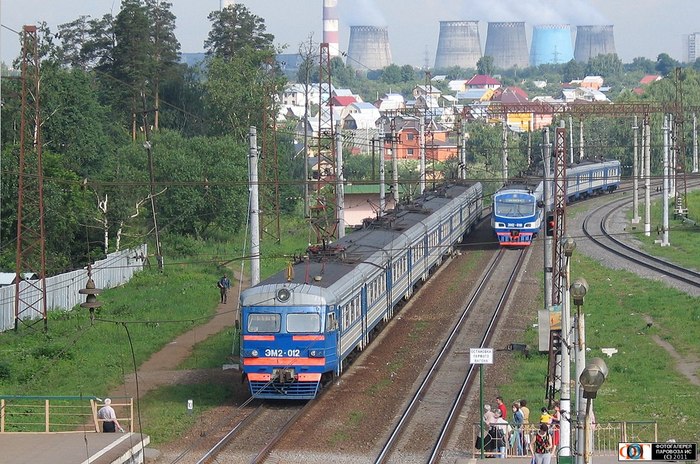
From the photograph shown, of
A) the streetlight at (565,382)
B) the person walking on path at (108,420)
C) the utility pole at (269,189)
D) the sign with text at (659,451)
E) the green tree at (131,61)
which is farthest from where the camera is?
the green tree at (131,61)

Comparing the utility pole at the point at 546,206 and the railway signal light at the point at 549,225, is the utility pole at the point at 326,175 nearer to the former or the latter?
the railway signal light at the point at 549,225

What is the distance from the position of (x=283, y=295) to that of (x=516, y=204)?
28370 mm

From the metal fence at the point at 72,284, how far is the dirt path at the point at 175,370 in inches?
211

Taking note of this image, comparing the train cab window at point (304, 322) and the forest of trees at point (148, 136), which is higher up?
the forest of trees at point (148, 136)

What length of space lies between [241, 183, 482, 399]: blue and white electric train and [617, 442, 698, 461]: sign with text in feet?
29.3

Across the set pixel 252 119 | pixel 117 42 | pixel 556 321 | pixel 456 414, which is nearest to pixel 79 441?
pixel 456 414

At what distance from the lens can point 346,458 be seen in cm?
2272

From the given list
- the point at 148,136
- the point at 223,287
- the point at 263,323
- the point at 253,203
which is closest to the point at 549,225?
the point at 253,203

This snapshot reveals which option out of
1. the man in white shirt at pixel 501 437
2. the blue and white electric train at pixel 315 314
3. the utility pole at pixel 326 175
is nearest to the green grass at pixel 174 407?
the blue and white electric train at pixel 315 314

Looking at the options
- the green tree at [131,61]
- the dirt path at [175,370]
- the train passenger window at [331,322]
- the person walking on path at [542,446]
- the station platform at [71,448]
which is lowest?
the dirt path at [175,370]

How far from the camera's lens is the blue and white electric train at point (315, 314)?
26531mm

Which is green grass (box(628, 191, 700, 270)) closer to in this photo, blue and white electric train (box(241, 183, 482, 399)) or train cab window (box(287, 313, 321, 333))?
blue and white electric train (box(241, 183, 482, 399))

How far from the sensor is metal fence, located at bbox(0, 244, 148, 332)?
39.0m

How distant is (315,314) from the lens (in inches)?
1048
